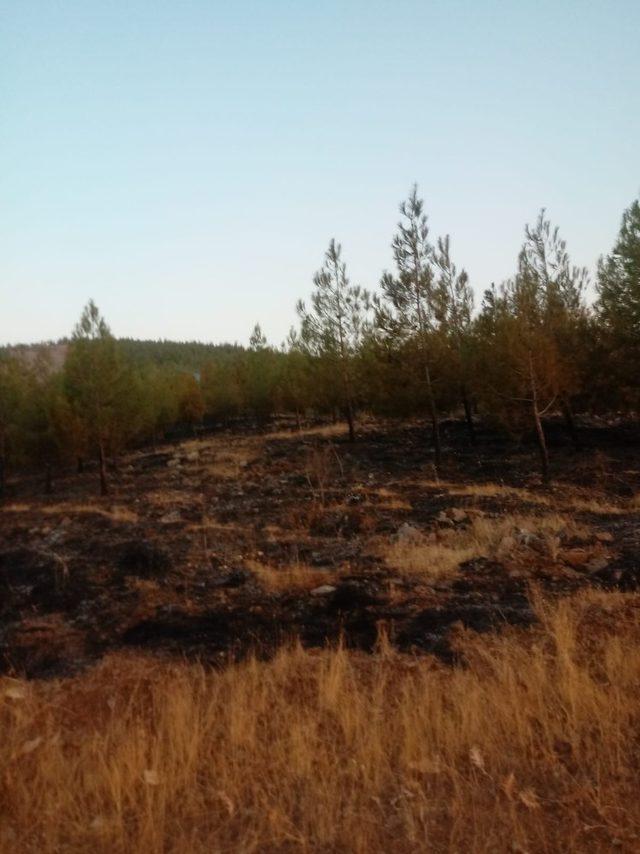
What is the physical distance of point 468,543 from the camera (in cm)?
1023

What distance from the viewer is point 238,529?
13.1 meters

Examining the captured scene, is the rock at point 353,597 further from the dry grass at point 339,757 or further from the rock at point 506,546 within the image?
the rock at point 506,546

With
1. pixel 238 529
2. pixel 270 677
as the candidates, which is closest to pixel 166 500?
pixel 238 529

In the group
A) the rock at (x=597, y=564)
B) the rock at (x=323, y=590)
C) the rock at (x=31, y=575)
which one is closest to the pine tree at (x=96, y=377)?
the rock at (x=31, y=575)

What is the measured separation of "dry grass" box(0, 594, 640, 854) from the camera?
302 cm

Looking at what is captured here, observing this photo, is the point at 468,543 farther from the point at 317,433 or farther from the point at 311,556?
the point at 317,433

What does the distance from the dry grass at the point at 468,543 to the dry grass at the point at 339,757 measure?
11.4 ft

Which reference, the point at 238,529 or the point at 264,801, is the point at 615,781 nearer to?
the point at 264,801

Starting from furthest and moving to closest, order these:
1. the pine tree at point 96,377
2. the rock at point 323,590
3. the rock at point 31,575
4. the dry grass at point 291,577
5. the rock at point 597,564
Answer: the pine tree at point 96,377 < the rock at point 31,575 < the dry grass at point 291,577 < the rock at point 597,564 < the rock at point 323,590

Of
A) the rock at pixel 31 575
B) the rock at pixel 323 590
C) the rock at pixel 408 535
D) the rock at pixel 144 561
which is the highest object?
the rock at pixel 323 590

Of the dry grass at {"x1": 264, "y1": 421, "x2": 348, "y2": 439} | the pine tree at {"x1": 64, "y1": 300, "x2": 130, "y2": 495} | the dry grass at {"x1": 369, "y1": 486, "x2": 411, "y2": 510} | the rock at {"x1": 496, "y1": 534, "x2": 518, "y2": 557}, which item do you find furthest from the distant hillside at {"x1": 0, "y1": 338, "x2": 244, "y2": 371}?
the rock at {"x1": 496, "y1": 534, "x2": 518, "y2": 557}

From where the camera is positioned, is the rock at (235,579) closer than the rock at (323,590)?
No

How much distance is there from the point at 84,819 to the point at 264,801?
37.8 inches

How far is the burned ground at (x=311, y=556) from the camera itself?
6.57 metres
